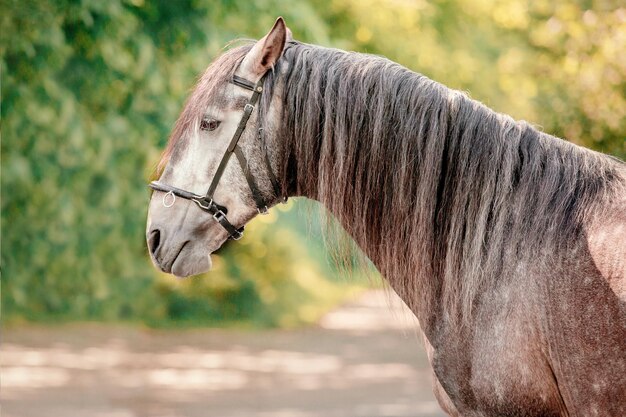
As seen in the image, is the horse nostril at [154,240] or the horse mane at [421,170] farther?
the horse nostril at [154,240]

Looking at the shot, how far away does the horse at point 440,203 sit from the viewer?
3.06m

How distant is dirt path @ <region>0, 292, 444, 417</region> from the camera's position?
9.76 metres

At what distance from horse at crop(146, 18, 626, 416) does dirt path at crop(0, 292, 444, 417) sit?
5.52 metres

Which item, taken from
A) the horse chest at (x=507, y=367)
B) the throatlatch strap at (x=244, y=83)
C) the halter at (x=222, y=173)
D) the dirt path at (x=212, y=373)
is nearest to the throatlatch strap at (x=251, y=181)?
the halter at (x=222, y=173)

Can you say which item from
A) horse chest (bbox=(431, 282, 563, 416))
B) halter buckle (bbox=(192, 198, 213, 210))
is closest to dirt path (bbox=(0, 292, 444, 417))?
halter buckle (bbox=(192, 198, 213, 210))

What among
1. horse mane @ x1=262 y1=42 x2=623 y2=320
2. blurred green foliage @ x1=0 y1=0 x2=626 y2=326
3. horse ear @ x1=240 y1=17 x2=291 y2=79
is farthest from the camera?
blurred green foliage @ x1=0 y1=0 x2=626 y2=326

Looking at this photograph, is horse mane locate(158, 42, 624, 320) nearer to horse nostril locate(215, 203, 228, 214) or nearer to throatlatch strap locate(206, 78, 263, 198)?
throatlatch strap locate(206, 78, 263, 198)

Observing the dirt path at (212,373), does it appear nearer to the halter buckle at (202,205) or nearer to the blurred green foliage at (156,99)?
the blurred green foliage at (156,99)

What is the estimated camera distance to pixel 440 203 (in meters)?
3.42

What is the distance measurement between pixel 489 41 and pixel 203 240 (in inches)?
550

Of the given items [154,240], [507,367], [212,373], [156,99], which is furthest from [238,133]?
[212,373]

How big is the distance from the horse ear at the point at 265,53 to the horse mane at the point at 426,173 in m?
0.05

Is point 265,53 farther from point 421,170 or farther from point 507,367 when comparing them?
point 507,367

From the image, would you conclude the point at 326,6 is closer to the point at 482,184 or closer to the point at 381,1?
the point at 381,1
